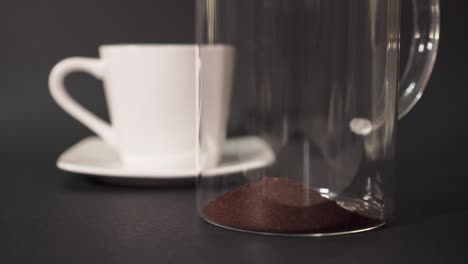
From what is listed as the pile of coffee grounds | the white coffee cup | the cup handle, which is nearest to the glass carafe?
the pile of coffee grounds

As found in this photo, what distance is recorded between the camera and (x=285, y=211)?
629 millimetres

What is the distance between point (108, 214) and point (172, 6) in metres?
0.83

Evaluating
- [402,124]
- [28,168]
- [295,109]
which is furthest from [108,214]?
[402,124]

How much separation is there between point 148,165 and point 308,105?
325mm

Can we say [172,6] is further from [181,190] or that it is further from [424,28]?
[424,28]

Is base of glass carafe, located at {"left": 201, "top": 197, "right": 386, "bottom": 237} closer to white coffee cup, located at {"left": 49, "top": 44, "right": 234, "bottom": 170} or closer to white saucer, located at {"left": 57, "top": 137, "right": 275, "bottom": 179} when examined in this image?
white saucer, located at {"left": 57, "top": 137, "right": 275, "bottom": 179}

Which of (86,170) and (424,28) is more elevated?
(424,28)

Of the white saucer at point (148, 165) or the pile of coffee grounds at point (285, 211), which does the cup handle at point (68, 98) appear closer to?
the white saucer at point (148, 165)

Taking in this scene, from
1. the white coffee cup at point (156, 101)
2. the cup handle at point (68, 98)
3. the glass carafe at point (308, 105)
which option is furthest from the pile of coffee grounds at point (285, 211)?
the cup handle at point (68, 98)

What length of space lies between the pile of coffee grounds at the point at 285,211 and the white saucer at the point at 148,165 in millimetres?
37

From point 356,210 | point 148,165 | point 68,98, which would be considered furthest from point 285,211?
point 68,98

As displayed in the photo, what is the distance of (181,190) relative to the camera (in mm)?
891

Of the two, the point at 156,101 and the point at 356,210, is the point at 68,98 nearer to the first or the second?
the point at 156,101

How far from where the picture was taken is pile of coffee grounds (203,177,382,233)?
2.06ft
